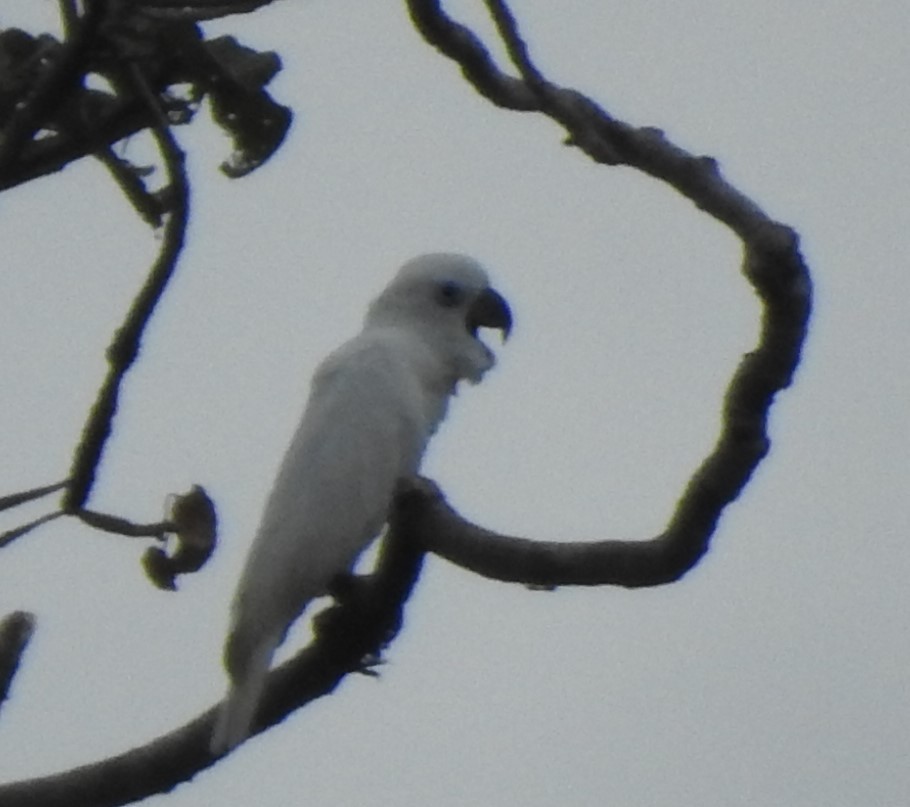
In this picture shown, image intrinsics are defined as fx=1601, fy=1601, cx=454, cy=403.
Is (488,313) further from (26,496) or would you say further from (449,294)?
(26,496)

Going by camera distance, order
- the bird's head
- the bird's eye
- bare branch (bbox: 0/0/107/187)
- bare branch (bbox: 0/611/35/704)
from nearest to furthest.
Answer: bare branch (bbox: 0/0/107/187), bare branch (bbox: 0/611/35/704), the bird's head, the bird's eye

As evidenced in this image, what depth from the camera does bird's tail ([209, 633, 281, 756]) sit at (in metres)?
2.76

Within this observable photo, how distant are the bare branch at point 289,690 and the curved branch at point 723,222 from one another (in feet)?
1.62

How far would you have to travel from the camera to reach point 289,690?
2.97 meters

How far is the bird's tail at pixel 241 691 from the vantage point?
276 centimetres

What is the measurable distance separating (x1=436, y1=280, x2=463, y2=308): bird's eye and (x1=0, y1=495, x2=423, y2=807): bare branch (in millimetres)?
1684

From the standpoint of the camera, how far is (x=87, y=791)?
2.72 meters

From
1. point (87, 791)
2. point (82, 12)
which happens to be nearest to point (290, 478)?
point (87, 791)

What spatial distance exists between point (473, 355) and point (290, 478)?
848mm

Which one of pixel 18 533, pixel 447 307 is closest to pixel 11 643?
pixel 18 533

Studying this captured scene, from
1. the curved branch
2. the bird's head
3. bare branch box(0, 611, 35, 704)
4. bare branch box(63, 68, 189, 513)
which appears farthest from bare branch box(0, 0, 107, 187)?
the bird's head

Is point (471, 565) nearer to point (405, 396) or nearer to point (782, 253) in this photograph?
point (782, 253)

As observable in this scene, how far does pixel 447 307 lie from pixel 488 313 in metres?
0.19

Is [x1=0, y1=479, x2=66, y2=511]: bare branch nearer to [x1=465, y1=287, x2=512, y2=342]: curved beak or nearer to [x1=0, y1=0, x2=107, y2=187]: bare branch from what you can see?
[x1=0, y1=0, x2=107, y2=187]: bare branch
